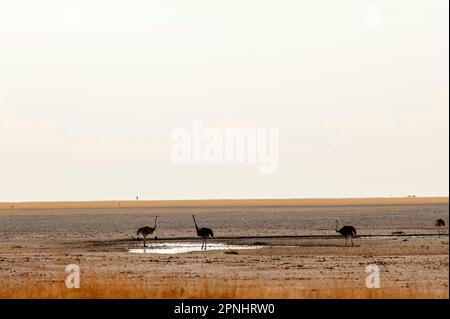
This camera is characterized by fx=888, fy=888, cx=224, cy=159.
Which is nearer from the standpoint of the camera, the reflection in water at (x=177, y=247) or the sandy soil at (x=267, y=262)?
the sandy soil at (x=267, y=262)

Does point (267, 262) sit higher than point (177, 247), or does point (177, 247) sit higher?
point (177, 247)

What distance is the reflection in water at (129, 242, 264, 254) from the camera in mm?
39438

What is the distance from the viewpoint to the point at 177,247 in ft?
140

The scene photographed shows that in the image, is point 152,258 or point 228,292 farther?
point 152,258

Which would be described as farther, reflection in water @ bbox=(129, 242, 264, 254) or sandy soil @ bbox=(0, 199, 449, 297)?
reflection in water @ bbox=(129, 242, 264, 254)

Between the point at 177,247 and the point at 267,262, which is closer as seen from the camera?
the point at 267,262

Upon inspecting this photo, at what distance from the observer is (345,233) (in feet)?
138

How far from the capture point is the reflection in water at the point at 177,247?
3944cm
